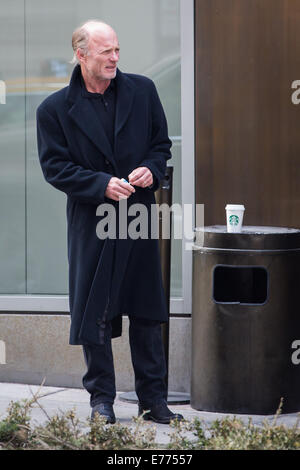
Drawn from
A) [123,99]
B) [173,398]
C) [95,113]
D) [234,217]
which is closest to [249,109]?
[234,217]

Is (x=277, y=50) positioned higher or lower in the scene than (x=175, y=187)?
higher

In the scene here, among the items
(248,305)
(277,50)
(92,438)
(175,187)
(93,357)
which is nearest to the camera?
(92,438)

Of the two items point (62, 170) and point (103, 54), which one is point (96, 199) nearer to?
point (62, 170)

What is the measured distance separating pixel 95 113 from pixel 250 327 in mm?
1468

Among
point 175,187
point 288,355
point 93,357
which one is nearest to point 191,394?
point 288,355

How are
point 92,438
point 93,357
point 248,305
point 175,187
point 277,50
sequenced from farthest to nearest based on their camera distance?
point 175,187
point 277,50
point 248,305
point 93,357
point 92,438

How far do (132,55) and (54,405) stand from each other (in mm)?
2329

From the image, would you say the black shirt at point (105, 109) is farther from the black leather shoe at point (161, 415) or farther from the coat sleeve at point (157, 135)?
the black leather shoe at point (161, 415)

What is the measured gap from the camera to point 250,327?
529 cm

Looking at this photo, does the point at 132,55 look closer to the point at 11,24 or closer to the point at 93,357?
the point at 11,24

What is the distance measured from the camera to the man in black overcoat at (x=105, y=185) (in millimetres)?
4668

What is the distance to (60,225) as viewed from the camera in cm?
655

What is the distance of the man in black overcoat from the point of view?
467 cm

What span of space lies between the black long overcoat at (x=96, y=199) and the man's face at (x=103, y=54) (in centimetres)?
16
